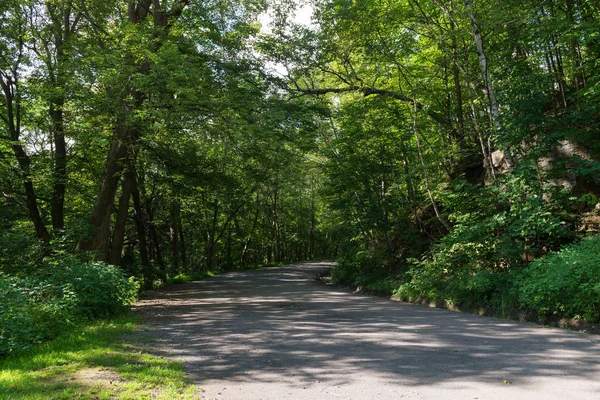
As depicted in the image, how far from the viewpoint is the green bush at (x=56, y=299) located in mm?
6520

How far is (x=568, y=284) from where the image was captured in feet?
25.9

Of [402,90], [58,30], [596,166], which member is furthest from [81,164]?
[596,166]

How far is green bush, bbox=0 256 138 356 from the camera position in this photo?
257 inches

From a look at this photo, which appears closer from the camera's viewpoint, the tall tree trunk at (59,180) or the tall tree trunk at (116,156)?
the tall tree trunk at (116,156)

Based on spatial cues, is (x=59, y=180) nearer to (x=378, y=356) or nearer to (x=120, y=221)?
(x=120, y=221)

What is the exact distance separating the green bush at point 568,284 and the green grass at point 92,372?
22.6ft

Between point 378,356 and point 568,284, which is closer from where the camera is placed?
point 378,356

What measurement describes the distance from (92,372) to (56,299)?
3.70m

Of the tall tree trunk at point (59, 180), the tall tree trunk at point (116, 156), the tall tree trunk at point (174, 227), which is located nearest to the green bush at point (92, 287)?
the tall tree trunk at point (116, 156)

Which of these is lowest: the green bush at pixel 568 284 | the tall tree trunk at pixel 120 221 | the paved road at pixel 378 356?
the paved road at pixel 378 356

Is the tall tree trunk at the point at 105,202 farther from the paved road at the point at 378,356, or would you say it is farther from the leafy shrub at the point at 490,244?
the leafy shrub at the point at 490,244

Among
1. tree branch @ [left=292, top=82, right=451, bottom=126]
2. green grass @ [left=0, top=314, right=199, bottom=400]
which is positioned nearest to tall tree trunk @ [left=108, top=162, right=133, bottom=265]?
tree branch @ [left=292, top=82, right=451, bottom=126]

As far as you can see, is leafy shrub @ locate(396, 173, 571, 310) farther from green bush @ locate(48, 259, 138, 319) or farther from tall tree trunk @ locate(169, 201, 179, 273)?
tall tree trunk @ locate(169, 201, 179, 273)

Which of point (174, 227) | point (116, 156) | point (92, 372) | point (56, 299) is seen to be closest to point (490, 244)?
point (92, 372)
